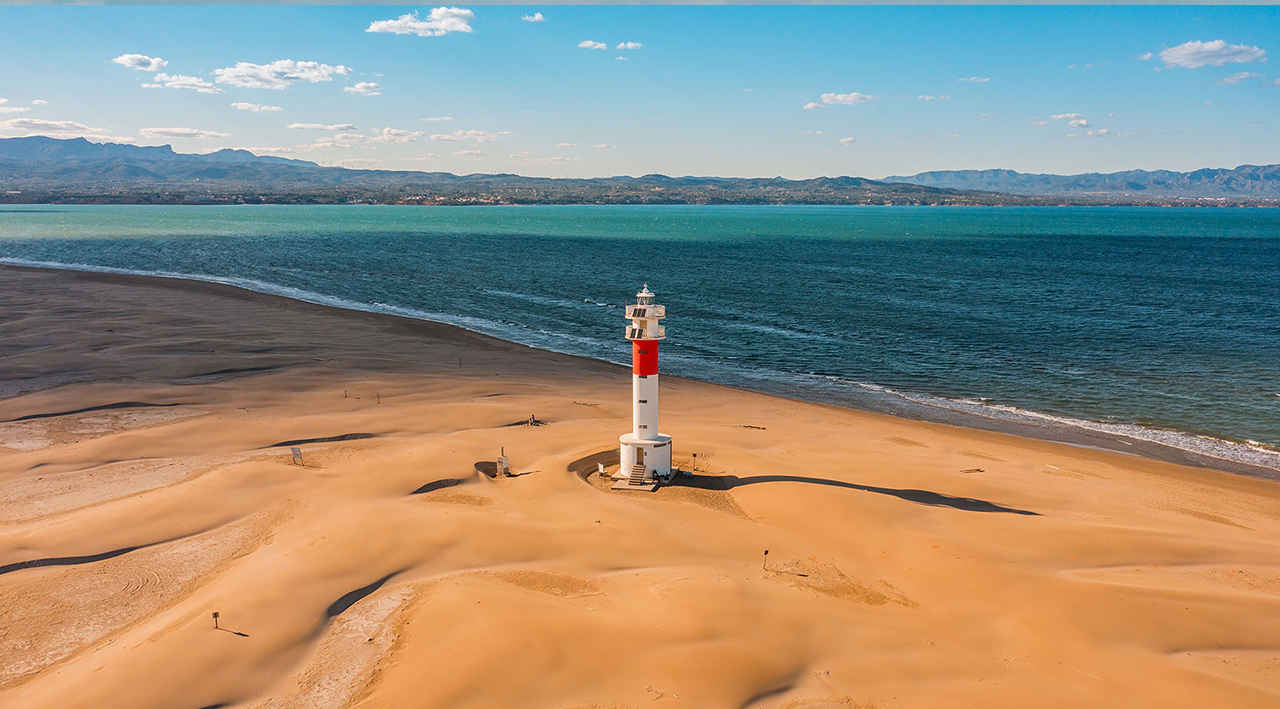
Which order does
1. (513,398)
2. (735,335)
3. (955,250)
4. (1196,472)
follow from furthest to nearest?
(955,250) < (735,335) < (513,398) < (1196,472)

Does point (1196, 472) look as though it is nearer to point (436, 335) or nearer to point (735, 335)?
point (735, 335)

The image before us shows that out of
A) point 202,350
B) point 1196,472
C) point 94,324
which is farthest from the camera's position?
point 94,324

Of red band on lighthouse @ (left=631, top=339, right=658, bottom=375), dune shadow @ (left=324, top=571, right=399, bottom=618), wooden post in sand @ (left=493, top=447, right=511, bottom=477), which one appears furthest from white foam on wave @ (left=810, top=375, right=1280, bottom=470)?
dune shadow @ (left=324, top=571, right=399, bottom=618)

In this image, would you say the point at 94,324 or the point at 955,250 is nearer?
the point at 94,324

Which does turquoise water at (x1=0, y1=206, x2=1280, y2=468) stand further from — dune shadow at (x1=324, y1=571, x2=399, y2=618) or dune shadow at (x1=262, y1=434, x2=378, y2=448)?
dune shadow at (x1=324, y1=571, x2=399, y2=618)

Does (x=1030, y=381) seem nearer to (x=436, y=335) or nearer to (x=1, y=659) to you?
(x=436, y=335)

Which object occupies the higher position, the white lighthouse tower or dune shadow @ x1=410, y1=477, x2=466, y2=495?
the white lighthouse tower

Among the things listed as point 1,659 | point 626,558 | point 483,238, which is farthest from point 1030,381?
point 483,238
